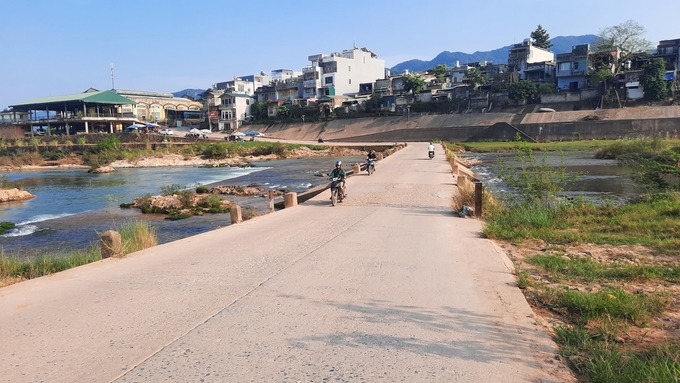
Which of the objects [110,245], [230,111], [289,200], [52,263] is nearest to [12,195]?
[289,200]

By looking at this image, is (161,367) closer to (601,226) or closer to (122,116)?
(601,226)

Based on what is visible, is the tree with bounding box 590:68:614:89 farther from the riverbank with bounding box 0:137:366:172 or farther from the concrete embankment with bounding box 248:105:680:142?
the riverbank with bounding box 0:137:366:172

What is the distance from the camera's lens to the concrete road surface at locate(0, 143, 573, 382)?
394cm

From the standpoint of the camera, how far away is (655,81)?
59562 mm

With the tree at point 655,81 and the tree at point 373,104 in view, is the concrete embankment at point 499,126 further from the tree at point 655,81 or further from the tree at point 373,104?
the tree at point 373,104

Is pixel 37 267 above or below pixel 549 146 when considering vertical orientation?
below

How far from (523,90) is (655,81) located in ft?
51.9

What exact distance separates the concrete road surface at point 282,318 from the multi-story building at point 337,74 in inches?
3425

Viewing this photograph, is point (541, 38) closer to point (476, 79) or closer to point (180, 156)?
point (476, 79)

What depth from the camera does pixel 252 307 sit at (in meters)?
5.42

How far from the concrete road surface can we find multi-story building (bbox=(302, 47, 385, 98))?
8699cm

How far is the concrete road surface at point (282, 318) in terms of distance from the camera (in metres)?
3.94

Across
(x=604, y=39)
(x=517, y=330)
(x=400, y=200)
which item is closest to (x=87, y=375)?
Answer: (x=517, y=330)

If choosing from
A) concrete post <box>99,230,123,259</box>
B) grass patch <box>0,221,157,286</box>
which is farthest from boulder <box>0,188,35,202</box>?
concrete post <box>99,230,123,259</box>
